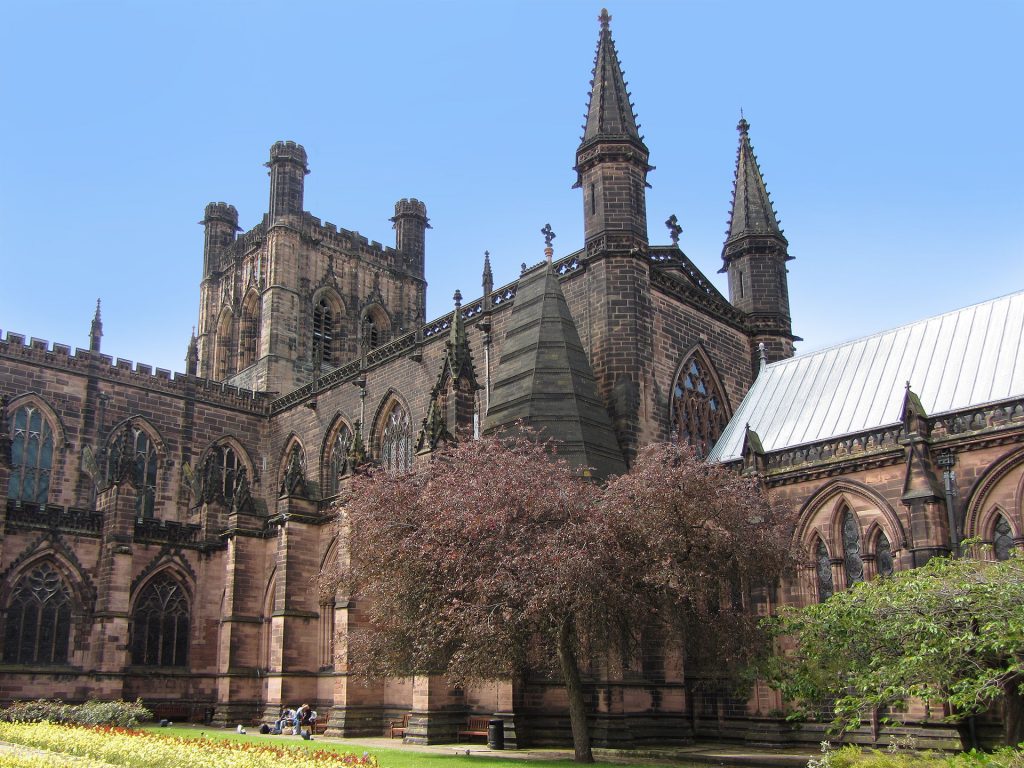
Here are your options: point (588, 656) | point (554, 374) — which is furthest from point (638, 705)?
point (554, 374)

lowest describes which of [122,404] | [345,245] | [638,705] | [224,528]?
[638,705]

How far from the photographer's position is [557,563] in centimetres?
1792

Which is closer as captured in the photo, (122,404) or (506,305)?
(506,305)

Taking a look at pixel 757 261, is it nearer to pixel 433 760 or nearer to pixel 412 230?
pixel 433 760

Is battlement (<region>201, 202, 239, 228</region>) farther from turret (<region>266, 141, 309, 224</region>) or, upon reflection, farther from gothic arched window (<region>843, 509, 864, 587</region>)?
gothic arched window (<region>843, 509, 864, 587</region>)

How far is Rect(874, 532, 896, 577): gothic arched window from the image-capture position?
926 inches

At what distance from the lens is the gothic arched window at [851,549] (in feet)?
79.0

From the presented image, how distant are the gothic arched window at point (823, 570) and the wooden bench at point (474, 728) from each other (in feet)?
28.6

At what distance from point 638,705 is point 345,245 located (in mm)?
34856

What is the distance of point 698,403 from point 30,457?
2438 centimetres

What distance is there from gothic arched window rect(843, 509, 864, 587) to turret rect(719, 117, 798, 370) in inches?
421

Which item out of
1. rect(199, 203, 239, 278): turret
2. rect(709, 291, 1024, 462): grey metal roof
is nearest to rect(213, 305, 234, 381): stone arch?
rect(199, 203, 239, 278): turret

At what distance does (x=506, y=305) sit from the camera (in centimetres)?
3177

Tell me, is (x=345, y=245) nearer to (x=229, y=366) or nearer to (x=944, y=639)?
(x=229, y=366)
